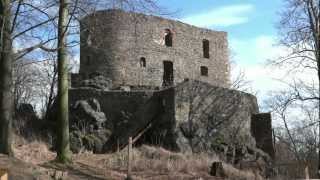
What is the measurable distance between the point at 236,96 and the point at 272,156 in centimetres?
415

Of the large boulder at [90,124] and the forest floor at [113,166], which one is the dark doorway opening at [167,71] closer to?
the large boulder at [90,124]

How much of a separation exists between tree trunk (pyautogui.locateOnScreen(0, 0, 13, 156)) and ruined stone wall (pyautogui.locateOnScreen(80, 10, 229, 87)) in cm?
1959

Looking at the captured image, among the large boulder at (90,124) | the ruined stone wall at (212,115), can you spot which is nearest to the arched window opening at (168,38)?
the ruined stone wall at (212,115)

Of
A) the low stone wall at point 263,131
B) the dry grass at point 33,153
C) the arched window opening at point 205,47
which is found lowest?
the dry grass at point 33,153

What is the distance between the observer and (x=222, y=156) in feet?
93.6

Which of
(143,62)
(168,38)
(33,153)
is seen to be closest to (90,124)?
(143,62)

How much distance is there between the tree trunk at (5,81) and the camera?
14609mm

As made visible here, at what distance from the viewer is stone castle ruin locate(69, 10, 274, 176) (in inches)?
1142

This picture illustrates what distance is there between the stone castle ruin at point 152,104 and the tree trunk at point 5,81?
878 cm

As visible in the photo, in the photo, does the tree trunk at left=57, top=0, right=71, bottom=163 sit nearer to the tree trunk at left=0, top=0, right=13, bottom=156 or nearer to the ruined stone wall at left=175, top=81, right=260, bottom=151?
the tree trunk at left=0, top=0, right=13, bottom=156

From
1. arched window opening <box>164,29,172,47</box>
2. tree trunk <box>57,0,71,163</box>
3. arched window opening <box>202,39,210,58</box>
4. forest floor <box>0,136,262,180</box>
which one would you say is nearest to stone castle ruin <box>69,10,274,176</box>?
arched window opening <box>164,29,172,47</box>

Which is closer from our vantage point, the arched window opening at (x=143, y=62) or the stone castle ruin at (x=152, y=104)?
the stone castle ruin at (x=152, y=104)

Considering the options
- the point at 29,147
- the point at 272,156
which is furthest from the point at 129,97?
the point at 29,147

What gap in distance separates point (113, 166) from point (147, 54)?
2038cm
